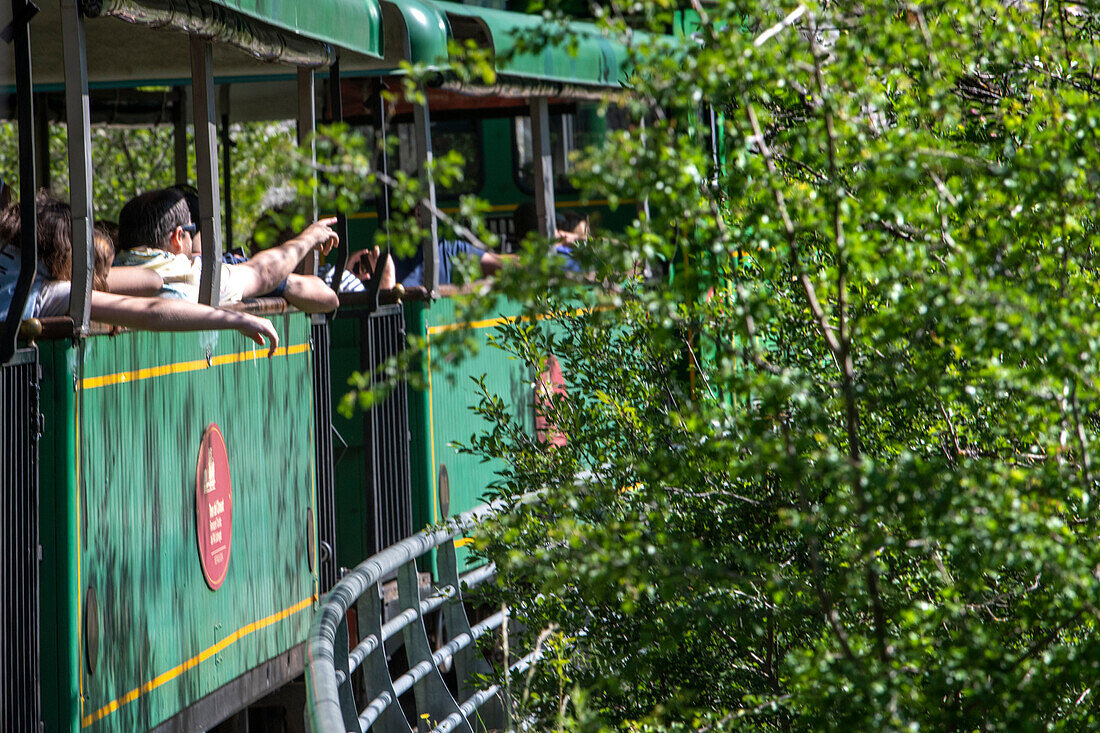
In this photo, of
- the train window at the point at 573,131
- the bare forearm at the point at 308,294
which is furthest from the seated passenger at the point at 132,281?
the train window at the point at 573,131

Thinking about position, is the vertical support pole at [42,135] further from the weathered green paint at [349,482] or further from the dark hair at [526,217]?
the dark hair at [526,217]

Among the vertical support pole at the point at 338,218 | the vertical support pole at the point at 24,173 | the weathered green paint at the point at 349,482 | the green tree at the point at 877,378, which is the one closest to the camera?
the green tree at the point at 877,378

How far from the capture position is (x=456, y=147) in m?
10.9

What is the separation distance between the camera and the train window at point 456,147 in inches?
419

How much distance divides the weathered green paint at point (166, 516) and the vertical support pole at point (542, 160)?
224cm

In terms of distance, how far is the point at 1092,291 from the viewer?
9.20 feet

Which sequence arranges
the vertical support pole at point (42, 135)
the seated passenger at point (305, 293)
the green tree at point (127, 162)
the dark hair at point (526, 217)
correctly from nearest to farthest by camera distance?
1. the seated passenger at point (305, 293)
2. the vertical support pole at point (42, 135)
3. the dark hair at point (526, 217)
4. the green tree at point (127, 162)

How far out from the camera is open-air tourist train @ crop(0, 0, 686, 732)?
3768 mm

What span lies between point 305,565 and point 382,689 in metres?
1.52

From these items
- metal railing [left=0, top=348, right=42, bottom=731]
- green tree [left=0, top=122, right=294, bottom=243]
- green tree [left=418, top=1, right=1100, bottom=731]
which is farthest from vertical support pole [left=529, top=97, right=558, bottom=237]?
green tree [left=0, top=122, right=294, bottom=243]

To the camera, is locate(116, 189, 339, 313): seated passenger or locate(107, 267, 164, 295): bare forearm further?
locate(116, 189, 339, 313): seated passenger

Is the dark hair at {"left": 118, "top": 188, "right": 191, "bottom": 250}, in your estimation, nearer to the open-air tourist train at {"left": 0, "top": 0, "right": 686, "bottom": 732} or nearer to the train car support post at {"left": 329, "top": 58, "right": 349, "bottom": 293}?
the open-air tourist train at {"left": 0, "top": 0, "right": 686, "bottom": 732}

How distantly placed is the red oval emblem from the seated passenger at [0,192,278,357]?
1.91ft

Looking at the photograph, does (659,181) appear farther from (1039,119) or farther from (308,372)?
(308,372)
